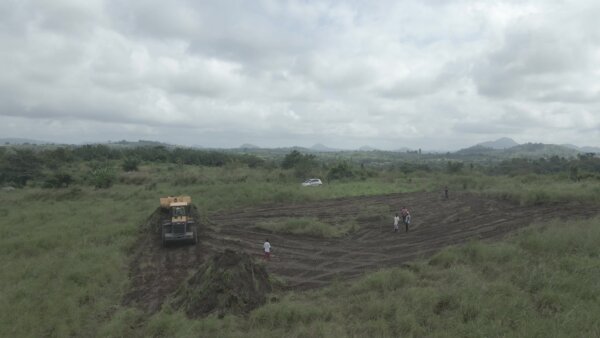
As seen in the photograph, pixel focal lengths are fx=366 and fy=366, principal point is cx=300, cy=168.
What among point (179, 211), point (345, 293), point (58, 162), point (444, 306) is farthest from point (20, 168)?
point (444, 306)

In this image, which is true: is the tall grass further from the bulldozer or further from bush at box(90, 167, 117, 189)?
bush at box(90, 167, 117, 189)

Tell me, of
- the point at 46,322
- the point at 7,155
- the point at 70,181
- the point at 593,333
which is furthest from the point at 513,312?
the point at 7,155

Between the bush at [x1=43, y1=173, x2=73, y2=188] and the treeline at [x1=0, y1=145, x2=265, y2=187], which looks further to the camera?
the treeline at [x1=0, y1=145, x2=265, y2=187]

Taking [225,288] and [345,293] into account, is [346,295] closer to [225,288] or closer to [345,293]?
[345,293]

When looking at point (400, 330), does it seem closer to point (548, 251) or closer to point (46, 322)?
point (548, 251)

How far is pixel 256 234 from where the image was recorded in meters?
20.3

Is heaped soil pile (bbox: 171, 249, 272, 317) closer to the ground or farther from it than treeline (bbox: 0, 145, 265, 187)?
closer to the ground

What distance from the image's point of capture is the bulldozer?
693 inches

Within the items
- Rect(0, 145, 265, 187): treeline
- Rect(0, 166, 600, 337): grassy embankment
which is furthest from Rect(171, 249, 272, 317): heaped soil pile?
Rect(0, 145, 265, 187): treeline

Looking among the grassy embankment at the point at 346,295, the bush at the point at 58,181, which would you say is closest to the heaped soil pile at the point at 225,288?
the grassy embankment at the point at 346,295

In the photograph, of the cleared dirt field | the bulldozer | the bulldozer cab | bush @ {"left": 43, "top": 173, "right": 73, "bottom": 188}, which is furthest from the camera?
bush @ {"left": 43, "top": 173, "right": 73, "bottom": 188}

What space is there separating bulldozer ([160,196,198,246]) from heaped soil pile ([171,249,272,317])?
595 cm

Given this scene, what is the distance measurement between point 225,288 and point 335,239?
9557 millimetres

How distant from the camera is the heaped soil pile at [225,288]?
1034 centimetres
